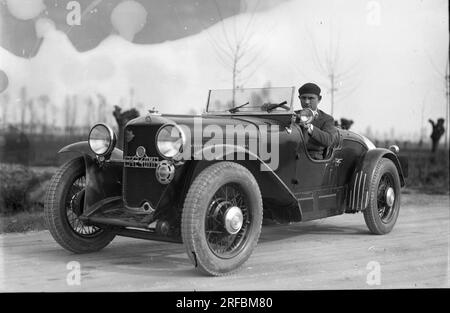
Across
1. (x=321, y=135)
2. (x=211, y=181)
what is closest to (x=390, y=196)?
(x=321, y=135)

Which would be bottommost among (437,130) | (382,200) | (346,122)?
(382,200)

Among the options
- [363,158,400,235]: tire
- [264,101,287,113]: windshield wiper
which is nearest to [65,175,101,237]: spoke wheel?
[264,101,287,113]: windshield wiper

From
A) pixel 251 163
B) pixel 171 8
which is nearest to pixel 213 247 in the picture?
pixel 251 163

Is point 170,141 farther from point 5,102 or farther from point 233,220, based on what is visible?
point 5,102

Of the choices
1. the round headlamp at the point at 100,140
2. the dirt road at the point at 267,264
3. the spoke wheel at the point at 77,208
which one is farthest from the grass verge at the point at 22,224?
→ the round headlamp at the point at 100,140

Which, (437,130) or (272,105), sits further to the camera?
(437,130)

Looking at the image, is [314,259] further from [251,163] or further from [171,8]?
[171,8]

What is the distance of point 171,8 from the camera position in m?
6.35

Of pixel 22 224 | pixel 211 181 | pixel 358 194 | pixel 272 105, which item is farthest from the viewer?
pixel 22 224

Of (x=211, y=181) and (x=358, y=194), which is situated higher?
(x=211, y=181)

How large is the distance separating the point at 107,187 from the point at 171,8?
214cm

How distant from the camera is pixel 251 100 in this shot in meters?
6.19

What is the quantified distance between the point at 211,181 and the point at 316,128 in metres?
1.66
